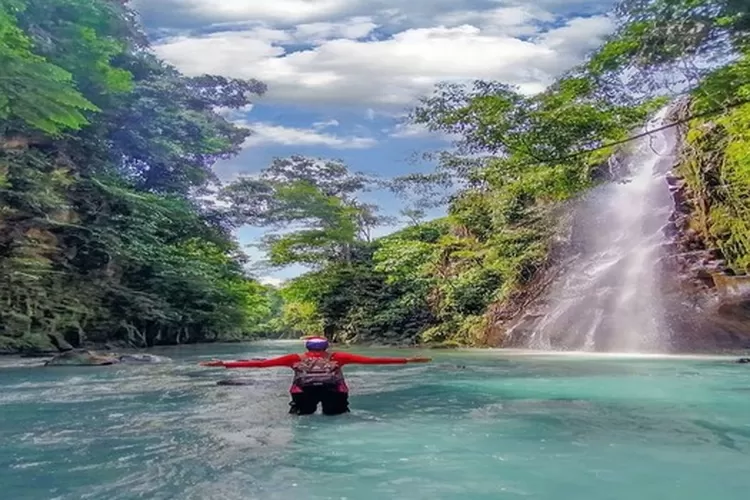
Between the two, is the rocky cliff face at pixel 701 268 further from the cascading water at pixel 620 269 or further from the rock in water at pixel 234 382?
the rock in water at pixel 234 382

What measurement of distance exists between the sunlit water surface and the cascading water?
22.4 ft

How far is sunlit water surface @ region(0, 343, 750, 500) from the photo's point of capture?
169 inches

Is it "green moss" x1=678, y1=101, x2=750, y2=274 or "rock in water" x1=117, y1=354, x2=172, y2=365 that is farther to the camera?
"green moss" x1=678, y1=101, x2=750, y2=274

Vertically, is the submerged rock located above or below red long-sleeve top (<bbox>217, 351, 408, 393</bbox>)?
below

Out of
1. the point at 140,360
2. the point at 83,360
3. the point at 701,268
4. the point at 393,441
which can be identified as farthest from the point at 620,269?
the point at 393,441

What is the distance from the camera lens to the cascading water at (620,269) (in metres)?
17.5

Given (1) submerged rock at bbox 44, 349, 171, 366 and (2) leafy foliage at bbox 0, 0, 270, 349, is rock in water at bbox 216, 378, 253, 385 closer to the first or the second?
(1) submerged rock at bbox 44, 349, 171, 366

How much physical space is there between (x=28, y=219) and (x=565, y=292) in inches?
586

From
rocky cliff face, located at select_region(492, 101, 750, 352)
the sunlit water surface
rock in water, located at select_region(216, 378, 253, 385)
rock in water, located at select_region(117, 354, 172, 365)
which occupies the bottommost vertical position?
rock in water, located at select_region(117, 354, 172, 365)

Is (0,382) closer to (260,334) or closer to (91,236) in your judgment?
(91,236)

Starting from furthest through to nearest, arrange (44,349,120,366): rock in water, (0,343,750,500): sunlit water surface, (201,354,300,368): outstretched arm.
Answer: (44,349,120,366): rock in water < (201,354,300,368): outstretched arm < (0,343,750,500): sunlit water surface

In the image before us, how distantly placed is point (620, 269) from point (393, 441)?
48.5ft

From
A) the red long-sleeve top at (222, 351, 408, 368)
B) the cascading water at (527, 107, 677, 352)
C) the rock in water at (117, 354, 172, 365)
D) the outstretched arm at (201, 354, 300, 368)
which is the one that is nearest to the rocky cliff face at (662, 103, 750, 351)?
the cascading water at (527, 107, 677, 352)

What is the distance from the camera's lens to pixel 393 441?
5.80 m
